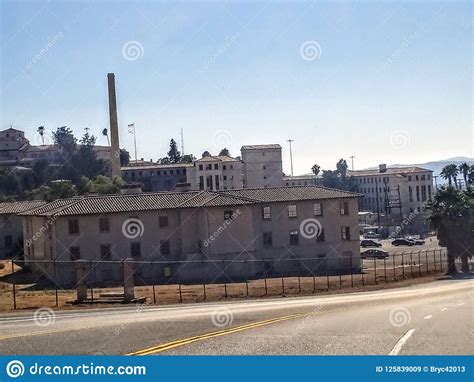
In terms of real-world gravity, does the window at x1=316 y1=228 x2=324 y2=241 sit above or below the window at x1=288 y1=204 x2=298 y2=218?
below

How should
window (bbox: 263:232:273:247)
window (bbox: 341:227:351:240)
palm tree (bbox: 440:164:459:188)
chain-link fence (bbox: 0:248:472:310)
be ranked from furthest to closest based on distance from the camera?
palm tree (bbox: 440:164:459:188) → window (bbox: 341:227:351:240) → window (bbox: 263:232:273:247) → chain-link fence (bbox: 0:248:472:310)

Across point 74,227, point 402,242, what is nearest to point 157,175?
point 402,242

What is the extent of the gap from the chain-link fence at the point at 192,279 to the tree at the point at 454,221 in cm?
233

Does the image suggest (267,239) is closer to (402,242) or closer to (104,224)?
(104,224)

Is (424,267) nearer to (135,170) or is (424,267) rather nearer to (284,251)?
(284,251)

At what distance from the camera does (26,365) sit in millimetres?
10977

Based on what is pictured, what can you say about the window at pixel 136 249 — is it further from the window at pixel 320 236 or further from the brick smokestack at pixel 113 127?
the brick smokestack at pixel 113 127

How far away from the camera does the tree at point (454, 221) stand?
51.9 metres

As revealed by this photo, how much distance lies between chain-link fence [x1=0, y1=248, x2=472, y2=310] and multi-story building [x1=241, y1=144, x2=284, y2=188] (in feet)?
168

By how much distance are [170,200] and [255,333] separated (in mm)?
38078

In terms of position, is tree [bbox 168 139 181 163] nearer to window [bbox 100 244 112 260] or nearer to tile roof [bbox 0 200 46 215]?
tile roof [bbox 0 200 46 215]

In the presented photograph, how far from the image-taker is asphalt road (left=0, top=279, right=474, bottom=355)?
43.9ft

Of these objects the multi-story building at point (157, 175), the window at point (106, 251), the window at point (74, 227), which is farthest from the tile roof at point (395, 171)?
the window at point (74, 227)

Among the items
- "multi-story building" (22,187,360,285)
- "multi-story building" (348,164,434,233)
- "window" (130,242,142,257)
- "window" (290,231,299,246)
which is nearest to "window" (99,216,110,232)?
"multi-story building" (22,187,360,285)
